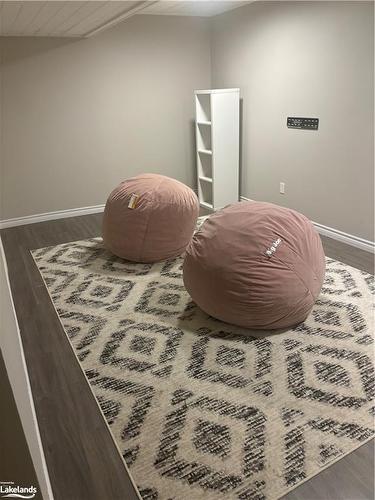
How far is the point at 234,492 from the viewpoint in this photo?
1.62 m

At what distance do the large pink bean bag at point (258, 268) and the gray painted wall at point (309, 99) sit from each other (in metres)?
1.44

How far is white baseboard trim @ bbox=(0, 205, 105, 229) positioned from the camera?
488cm

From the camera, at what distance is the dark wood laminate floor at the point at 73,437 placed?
5.40 ft

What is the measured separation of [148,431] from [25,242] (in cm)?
305

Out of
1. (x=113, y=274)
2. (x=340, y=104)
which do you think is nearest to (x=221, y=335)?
(x=113, y=274)

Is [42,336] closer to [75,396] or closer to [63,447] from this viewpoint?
[75,396]

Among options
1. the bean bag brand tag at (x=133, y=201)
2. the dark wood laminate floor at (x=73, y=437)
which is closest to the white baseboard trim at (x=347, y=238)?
the bean bag brand tag at (x=133, y=201)

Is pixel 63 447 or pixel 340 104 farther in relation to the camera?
pixel 340 104

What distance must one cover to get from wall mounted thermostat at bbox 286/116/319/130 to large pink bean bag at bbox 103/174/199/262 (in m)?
1.45

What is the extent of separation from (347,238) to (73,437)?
309 cm

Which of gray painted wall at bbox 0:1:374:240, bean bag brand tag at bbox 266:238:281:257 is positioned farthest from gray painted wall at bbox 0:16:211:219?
bean bag brand tag at bbox 266:238:281:257

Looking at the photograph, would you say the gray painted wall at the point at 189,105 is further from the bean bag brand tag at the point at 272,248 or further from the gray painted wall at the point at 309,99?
the bean bag brand tag at the point at 272,248

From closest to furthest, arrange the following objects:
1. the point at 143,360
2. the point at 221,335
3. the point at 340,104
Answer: the point at 143,360, the point at 221,335, the point at 340,104

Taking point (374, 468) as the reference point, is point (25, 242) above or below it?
above
